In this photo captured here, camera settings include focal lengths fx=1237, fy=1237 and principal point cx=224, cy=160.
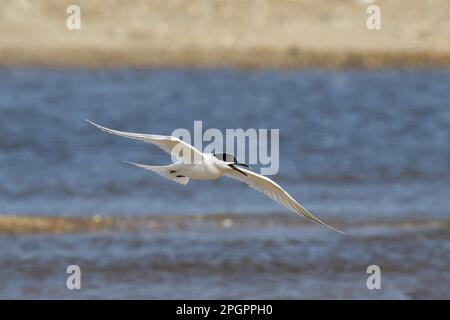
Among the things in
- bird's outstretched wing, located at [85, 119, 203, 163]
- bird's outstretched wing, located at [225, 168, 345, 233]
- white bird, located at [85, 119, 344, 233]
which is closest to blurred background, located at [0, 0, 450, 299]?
bird's outstretched wing, located at [225, 168, 345, 233]

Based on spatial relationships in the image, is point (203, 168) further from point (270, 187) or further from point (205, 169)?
point (270, 187)

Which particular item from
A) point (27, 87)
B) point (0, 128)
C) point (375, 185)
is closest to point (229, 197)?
point (375, 185)

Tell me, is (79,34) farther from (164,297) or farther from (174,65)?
(164,297)

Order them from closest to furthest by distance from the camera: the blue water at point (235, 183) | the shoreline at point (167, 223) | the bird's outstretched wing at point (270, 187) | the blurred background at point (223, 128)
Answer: the bird's outstretched wing at point (270, 187) < the blue water at point (235, 183) < the blurred background at point (223, 128) < the shoreline at point (167, 223)

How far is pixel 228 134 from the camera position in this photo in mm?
18641

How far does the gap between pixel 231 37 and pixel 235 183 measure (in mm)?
7469

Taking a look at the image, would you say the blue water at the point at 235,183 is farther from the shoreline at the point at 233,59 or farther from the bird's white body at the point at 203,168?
the bird's white body at the point at 203,168

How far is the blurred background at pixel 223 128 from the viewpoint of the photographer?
13.6 m

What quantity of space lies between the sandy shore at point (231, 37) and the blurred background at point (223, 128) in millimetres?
27

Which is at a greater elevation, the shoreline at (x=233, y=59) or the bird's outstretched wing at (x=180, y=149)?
the shoreline at (x=233, y=59)

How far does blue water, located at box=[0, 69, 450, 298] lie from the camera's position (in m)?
13.4

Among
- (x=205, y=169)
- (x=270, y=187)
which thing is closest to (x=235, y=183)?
(x=270, y=187)

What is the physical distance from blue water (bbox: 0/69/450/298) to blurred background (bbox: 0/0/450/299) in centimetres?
3

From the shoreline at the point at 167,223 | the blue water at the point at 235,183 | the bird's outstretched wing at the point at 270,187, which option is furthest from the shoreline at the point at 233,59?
the bird's outstretched wing at the point at 270,187
